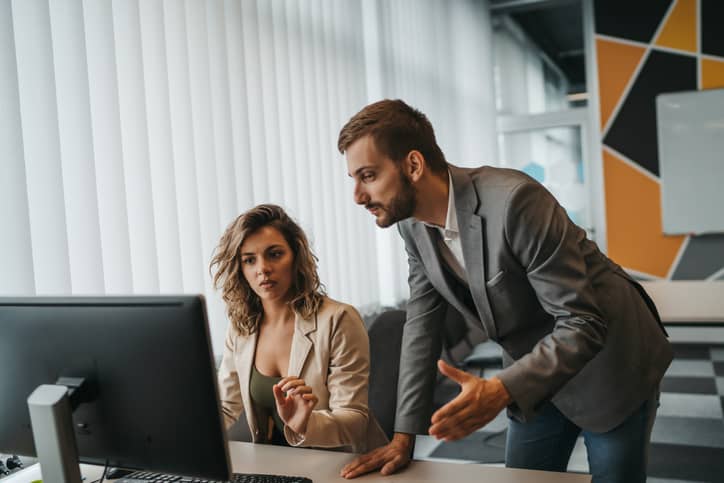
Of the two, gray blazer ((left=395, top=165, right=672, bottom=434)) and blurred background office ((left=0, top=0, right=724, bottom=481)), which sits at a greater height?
blurred background office ((left=0, top=0, right=724, bottom=481))

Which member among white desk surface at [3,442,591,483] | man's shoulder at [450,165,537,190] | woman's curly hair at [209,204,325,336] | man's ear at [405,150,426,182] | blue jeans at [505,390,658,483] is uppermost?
man's ear at [405,150,426,182]

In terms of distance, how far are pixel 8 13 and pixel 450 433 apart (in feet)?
5.19

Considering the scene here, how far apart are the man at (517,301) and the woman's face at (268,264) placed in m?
0.42

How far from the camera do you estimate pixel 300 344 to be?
5.95 ft

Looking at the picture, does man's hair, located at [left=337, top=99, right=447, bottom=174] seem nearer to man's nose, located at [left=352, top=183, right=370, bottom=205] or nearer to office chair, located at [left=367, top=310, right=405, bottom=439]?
man's nose, located at [left=352, top=183, right=370, bottom=205]

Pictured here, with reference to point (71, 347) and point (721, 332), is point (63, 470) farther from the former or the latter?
point (721, 332)

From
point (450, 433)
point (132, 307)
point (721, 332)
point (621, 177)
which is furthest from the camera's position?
point (621, 177)

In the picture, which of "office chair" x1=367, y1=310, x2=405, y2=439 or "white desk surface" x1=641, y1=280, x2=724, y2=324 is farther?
"white desk surface" x1=641, y1=280, x2=724, y2=324

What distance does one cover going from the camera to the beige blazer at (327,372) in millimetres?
1715

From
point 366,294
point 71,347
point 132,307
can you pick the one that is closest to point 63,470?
point 71,347

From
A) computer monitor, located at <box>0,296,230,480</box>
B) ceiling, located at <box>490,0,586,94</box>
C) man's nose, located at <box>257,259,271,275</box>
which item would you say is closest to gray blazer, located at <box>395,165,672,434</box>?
man's nose, located at <box>257,259,271,275</box>

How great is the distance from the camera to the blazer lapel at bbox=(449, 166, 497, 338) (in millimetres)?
1446

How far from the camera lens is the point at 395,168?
→ 142 centimetres

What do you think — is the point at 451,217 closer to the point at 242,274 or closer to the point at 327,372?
the point at 327,372
